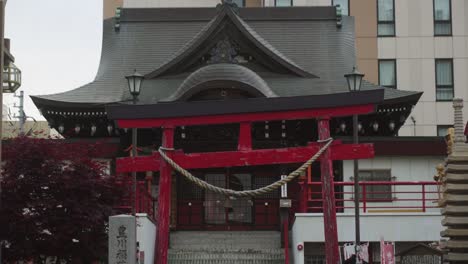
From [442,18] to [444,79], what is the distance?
3.61 meters

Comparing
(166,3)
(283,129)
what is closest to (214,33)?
(283,129)

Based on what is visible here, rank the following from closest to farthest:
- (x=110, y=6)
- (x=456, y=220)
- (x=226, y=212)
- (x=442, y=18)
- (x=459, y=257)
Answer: (x=459, y=257)
(x=456, y=220)
(x=226, y=212)
(x=442, y=18)
(x=110, y=6)

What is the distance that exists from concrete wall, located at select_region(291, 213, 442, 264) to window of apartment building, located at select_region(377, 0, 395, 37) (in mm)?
27564

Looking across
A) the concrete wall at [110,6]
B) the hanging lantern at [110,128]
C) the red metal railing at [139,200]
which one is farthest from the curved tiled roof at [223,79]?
the concrete wall at [110,6]

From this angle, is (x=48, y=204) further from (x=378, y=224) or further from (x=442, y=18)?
(x=442, y=18)

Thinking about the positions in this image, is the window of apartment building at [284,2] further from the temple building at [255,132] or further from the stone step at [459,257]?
the stone step at [459,257]

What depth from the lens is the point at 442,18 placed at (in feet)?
170

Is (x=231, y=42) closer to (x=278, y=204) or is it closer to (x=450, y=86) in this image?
(x=278, y=204)

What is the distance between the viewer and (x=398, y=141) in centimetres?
2920

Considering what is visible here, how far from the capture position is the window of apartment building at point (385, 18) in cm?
5191

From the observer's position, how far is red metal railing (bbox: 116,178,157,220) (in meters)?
22.6

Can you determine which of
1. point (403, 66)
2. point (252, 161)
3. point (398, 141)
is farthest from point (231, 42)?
point (403, 66)

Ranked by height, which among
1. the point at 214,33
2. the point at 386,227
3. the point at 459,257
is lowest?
the point at 459,257

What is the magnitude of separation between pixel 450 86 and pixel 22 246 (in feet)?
116
